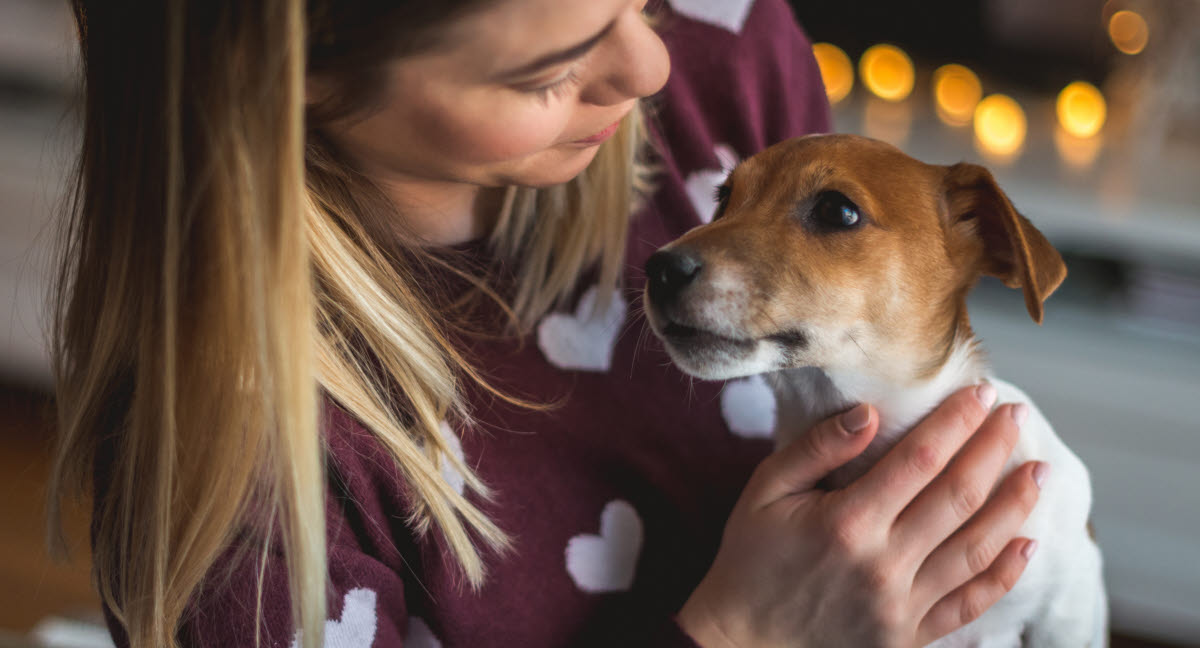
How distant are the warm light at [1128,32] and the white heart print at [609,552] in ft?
6.71

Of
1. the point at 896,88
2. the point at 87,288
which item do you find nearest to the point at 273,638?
the point at 87,288

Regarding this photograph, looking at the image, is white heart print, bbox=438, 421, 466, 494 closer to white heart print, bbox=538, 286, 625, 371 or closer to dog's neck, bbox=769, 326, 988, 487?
white heart print, bbox=538, 286, 625, 371

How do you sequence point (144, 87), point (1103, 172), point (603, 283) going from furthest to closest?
point (1103, 172) < point (603, 283) < point (144, 87)

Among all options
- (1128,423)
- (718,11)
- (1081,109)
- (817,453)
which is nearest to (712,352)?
(817,453)

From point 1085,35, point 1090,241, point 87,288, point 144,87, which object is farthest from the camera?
point 1085,35

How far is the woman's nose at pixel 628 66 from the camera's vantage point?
0.72 meters

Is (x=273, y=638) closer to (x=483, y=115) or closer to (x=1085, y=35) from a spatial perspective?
(x=483, y=115)

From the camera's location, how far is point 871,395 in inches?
36.8

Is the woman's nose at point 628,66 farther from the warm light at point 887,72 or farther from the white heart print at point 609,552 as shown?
the warm light at point 887,72

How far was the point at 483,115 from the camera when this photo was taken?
0.71 metres

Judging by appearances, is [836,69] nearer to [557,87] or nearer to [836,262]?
[836,262]

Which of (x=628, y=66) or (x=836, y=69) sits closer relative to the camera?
(x=628, y=66)

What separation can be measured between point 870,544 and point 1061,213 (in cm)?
138

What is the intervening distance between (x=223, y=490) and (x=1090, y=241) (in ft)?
5.98
